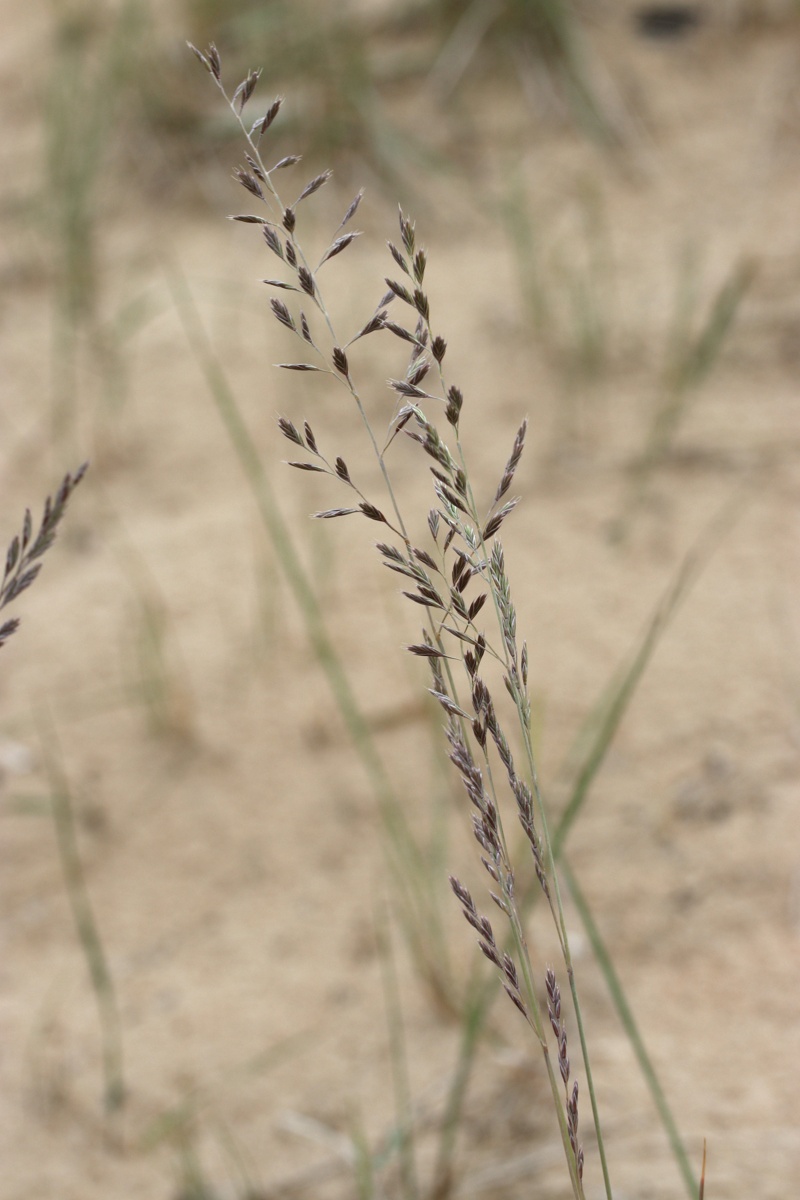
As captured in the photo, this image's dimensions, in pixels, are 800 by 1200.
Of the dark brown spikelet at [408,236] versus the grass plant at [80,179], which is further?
the grass plant at [80,179]

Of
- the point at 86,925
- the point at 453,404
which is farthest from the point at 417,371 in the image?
the point at 86,925

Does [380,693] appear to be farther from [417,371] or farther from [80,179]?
[80,179]

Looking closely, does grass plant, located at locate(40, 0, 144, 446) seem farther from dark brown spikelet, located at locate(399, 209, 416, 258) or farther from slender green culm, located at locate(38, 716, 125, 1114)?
dark brown spikelet, located at locate(399, 209, 416, 258)

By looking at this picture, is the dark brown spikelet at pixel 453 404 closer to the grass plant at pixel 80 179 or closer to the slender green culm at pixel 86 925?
the slender green culm at pixel 86 925

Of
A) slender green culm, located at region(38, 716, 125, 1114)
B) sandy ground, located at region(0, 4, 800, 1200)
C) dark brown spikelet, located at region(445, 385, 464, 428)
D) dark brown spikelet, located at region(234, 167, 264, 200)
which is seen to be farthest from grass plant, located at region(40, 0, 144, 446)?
dark brown spikelet, located at region(445, 385, 464, 428)

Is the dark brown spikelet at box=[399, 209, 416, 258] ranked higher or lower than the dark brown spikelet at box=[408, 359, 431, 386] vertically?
higher

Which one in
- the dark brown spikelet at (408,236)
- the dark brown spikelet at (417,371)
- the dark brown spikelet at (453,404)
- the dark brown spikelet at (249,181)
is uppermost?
the dark brown spikelet at (249,181)

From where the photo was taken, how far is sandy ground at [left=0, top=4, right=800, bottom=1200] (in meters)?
1.30

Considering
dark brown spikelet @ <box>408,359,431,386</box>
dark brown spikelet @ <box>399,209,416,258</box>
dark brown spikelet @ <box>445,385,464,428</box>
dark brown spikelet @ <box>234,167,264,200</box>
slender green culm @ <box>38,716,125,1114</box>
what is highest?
dark brown spikelet @ <box>234,167,264,200</box>

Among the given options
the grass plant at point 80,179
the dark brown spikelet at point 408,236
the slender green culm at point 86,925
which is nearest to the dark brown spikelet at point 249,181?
the dark brown spikelet at point 408,236

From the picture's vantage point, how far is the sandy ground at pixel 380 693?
1.30 m

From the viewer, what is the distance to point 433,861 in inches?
57.4

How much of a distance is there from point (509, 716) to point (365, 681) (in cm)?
26

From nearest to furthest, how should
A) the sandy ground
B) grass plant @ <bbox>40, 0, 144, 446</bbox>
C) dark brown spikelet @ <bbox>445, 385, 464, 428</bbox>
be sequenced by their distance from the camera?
dark brown spikelet @ <bbox>445, 385, 464, 428</bbox>, the sandy ground, grass plant @ <bbox>40, 0, 144, 446</bbox>
